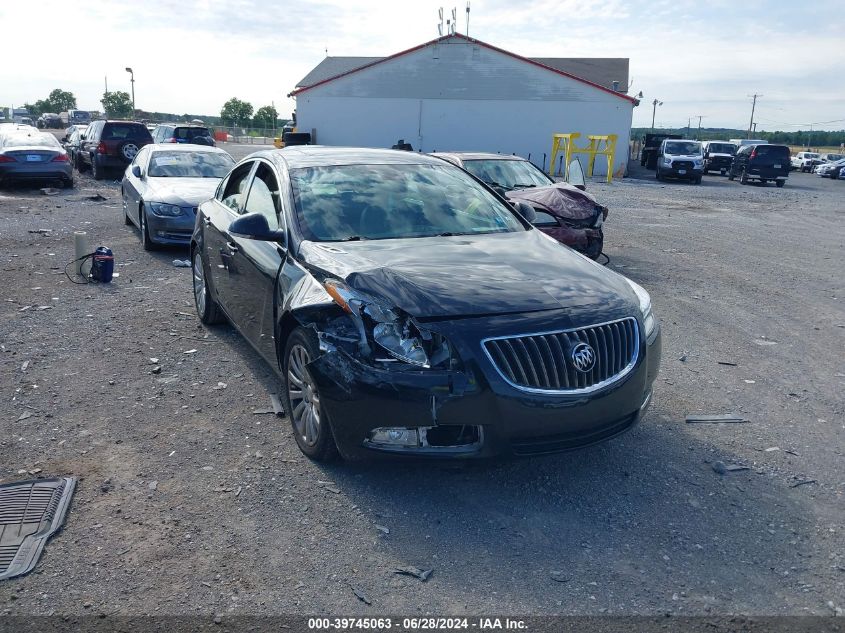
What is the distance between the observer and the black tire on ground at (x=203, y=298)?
21.6 ft

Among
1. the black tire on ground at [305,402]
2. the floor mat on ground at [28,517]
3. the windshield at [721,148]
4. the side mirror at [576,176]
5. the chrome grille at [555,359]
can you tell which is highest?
the windshield at [721,148]

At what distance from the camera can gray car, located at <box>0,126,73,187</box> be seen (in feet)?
59.8

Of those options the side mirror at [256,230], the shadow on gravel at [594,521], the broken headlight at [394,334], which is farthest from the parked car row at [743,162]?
the broken headlight at [394,334]

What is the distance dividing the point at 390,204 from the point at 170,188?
22.6 ft

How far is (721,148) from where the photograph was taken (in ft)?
133

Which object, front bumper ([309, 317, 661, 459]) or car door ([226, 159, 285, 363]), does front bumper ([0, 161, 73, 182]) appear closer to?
car door ([226, 159, 285, 363])

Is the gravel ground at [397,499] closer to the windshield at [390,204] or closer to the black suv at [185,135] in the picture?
the windshield at [390,204]

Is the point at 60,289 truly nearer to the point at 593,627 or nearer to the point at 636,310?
the point at 636,310

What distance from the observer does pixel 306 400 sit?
13.5 ft

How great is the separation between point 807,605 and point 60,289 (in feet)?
26.2

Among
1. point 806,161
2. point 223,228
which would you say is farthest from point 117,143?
point 806,161

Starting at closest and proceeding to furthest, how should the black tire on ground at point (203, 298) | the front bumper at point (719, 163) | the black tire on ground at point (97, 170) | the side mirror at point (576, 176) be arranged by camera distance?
1. the black tire on ground at point (203, 298)
2. the side mirror at point (576, 176)
3. the black tire on ground at point (97, 170)
4. the front bumper at point (719, 163)

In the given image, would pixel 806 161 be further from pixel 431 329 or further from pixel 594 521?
pixel 431 329

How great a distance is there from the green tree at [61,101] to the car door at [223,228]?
392 feet
